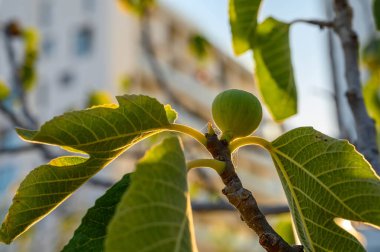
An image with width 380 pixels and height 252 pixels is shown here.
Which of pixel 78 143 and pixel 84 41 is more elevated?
pixel 84 41

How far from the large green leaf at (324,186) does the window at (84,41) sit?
12.7 metres

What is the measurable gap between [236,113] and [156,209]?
0.23m

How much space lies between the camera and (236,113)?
0.64m

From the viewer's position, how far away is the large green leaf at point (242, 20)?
3.47ft

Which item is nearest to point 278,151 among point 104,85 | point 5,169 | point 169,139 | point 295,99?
point 169,139

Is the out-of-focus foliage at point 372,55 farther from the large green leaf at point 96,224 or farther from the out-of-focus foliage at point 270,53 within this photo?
the large green leaf at point 96,224

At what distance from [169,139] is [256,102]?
201 mm

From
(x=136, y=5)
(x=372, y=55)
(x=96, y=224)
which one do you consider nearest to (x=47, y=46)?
(x=136, y=5)

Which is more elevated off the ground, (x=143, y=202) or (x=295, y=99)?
(x=295, y=99)

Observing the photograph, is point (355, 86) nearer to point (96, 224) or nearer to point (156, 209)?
point (96, 224)

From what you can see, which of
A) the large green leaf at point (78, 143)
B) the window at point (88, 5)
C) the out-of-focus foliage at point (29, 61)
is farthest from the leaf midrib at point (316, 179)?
the window at point (88, 5)

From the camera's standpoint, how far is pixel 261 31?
3.68 ft

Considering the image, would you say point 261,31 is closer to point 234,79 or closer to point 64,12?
point 64,12

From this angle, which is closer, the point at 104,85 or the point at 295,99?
the point at 295,99
